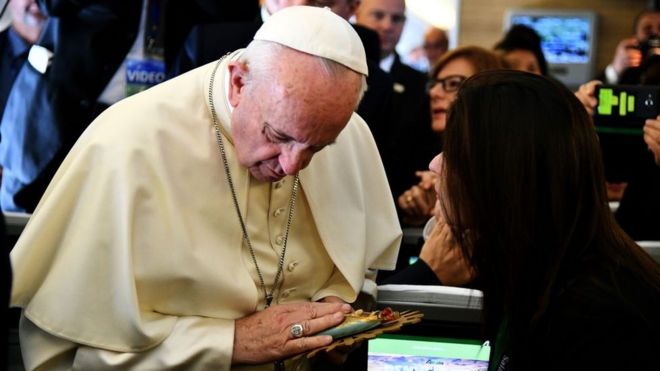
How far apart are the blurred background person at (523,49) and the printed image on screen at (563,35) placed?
158 inches

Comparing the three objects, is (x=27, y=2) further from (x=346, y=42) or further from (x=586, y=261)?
(x=586, y=261)

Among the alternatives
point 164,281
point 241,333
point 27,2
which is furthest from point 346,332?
point 27,2

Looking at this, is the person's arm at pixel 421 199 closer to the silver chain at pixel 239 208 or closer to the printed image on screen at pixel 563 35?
the silver chain at pixel 239 208

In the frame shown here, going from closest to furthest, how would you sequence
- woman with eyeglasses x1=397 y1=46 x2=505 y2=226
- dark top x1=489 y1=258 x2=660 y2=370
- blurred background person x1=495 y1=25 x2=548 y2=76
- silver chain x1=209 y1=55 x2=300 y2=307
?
dark top x1=489 y1=258 x2=660 y2=370, silver chain x1=209 y1=55 x2=300 y2=307, woman with eyeglasses x1=397 y1=46 x2=505 y2=226, blurred background person x1=495 y1=25 x2=548 y2=76

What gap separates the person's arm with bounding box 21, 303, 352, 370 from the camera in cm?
262

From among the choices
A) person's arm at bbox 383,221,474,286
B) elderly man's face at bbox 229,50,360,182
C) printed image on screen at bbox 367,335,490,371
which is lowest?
printed image on screen at bbox 367,335,490,371

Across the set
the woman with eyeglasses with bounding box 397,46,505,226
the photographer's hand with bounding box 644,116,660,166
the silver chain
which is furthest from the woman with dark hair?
the woman with eyeglasses with bounding box 397,46,505,226

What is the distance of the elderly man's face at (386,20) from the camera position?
664cm

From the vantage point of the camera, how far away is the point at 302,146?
263 centimetres

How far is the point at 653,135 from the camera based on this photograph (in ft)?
13.3

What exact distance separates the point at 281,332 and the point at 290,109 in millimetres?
541

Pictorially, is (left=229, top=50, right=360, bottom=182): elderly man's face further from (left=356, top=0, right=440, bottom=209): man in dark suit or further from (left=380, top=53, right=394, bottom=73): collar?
(left=380, top=53, right=394, bottom=73): collar

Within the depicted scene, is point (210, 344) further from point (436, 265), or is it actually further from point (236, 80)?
point (436, 265)

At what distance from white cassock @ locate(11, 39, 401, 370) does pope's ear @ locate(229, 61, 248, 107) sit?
7 centimetres
